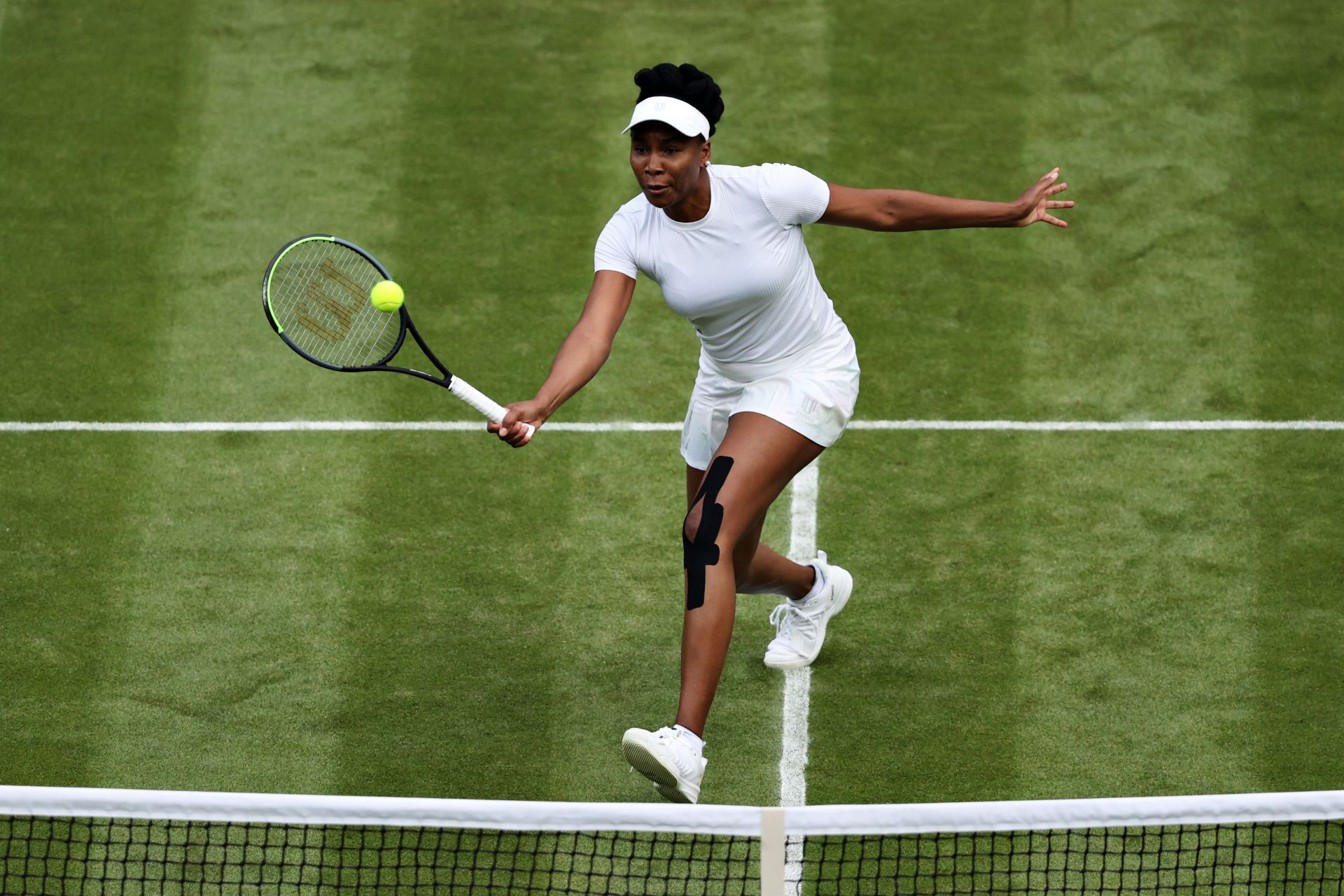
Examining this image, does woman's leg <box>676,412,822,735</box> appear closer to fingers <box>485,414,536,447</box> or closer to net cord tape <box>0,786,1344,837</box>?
fingers <box>485,414,536,447</box>

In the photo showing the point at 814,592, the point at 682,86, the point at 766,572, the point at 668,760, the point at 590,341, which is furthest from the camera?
the point at 814,592

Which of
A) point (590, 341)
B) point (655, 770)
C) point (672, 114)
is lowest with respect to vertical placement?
point (655, 770)

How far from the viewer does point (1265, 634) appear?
276 inches

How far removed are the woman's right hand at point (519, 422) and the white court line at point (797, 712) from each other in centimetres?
159

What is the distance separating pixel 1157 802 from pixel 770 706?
226 centimetres

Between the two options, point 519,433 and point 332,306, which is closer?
point 519,433

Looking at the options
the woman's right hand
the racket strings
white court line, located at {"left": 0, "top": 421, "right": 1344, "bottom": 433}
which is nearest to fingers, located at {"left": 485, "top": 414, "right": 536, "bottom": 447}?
the woman's right hand

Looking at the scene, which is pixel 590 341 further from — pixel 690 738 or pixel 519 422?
pixel 690 738

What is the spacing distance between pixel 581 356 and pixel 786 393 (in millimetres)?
778

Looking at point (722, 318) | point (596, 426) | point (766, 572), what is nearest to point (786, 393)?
point (722, 318)

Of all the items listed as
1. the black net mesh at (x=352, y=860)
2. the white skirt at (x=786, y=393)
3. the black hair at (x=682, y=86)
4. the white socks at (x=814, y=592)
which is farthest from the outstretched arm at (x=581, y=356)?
the white socks at (x=814, y=592)

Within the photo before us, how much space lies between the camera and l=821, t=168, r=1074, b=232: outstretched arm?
6.06 m

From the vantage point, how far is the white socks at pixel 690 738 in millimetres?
5605

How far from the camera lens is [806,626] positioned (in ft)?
22.5
